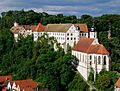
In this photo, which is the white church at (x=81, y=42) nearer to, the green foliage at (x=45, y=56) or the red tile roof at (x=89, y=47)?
the red tile roof at (x=89, y=47)

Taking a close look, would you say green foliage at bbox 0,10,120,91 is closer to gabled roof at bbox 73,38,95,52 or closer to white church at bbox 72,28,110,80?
white church at bbox 72,28,110,80

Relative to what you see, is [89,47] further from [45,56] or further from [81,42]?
[45,56]

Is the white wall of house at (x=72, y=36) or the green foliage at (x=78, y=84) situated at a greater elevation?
the white wall of house at (x=72, y=36)

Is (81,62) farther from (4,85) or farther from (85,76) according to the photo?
(4,85)

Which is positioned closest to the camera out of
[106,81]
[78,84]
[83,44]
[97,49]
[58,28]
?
[106,81]

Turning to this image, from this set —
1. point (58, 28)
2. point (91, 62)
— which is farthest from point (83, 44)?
point (58, 28)

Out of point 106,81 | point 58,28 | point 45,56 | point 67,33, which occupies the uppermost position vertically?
point 58,28

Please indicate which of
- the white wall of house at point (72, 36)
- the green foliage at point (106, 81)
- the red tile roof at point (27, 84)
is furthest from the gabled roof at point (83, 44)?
the red tile roof at point (27, 84)

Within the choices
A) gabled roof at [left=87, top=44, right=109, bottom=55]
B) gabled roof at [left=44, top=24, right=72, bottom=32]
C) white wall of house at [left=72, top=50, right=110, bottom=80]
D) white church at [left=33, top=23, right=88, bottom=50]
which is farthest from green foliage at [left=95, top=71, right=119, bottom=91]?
gabled roof at [left=44, top=24, right=72, bottom=32]
